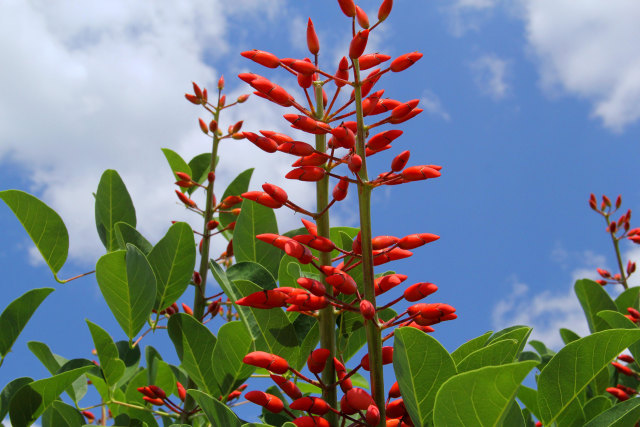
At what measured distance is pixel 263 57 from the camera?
5.03 ft

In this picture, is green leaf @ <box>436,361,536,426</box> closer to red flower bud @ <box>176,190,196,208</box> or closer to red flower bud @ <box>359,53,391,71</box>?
red flower bud @ <box>359,53,391,71</box>

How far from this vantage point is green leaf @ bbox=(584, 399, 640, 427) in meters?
1.20

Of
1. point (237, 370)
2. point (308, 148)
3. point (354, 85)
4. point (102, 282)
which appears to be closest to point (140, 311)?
point (102, 282)

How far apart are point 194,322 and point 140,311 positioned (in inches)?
9.0

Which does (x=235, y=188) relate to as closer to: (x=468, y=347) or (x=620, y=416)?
(x=468, y=347)

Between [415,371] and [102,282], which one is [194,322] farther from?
[415,371]

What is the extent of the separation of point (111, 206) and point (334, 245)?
1.27 m

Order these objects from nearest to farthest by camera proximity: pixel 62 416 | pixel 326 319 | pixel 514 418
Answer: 1. pixel 514 418
2. pixel 326 319
3. pixel 62 416

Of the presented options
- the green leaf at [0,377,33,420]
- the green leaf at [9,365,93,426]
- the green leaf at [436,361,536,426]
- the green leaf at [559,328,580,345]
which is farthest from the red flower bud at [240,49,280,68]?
the green leaf at [559,328,580,345]

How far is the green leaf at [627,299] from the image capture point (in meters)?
2.79

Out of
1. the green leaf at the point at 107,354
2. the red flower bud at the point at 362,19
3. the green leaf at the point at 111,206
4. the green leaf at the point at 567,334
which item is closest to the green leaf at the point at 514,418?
the red flower bud at the point at 362,19

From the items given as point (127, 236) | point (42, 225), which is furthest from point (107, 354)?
point (42, 225)

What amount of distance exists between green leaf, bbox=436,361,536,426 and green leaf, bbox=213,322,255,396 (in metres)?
0.75

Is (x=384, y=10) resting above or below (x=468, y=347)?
above
